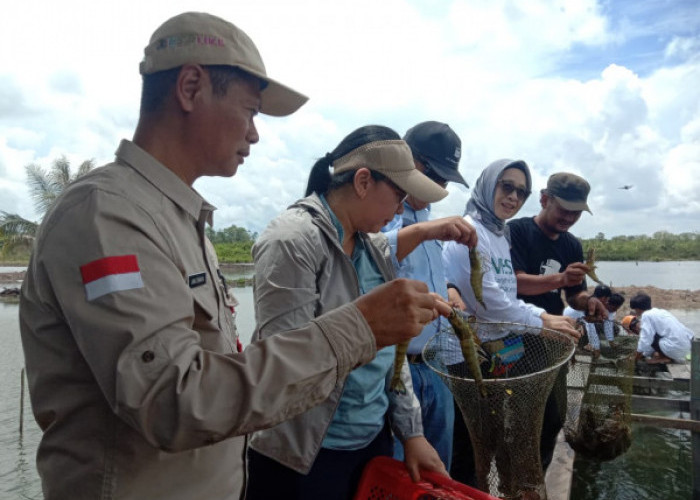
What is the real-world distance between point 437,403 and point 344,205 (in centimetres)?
157

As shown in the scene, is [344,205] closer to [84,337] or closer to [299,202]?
[299,202]

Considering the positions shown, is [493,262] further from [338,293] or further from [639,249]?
[639,249]

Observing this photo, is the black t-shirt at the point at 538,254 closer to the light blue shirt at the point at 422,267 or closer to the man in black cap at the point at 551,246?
the man in black cap at the point at 551,246

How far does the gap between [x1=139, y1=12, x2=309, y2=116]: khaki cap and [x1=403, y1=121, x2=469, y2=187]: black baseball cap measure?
2.07 m

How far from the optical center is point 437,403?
322 centimetres

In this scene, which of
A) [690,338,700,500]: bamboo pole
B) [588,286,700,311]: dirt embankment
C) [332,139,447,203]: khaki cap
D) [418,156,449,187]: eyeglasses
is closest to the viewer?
[332,139,447,203]: khaki cap

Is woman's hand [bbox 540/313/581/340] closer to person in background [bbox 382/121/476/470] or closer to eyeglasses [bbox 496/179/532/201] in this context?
person in background [bbox 382/121/476/470]

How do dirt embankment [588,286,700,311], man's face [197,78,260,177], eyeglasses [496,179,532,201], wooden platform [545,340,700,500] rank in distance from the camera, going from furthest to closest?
dirt embankment [588,286,700,311] → wooden platform [545,340,700,500] → eyeglasses [496,179,532,201] → man's face [197,78,260,177]

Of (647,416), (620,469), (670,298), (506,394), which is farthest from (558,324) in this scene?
(670,298)

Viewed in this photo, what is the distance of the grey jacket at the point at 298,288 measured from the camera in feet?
6.78

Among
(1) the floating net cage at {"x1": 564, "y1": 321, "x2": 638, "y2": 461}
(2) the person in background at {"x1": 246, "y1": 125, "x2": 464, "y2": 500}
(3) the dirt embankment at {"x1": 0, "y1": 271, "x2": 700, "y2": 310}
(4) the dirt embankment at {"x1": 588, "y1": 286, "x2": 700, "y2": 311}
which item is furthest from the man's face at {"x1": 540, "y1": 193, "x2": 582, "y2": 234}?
(4) the dirt embankment at {"x1": 588, "y1": 286, "x2": 700, "y2": 311}

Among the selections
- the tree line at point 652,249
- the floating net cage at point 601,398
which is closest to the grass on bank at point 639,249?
the tree line at point 652,249

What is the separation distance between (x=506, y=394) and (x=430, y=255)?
112cm

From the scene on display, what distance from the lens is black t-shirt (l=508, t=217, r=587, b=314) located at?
4.95 meters
